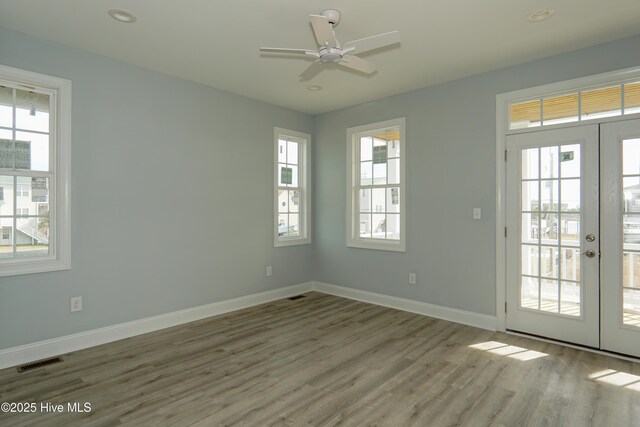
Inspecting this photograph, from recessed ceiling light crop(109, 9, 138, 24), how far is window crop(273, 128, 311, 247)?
2.55 meters

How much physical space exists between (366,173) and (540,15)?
2878 mm

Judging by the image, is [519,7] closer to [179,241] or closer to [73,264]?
[179,241]

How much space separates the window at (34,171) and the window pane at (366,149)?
3.67 metres

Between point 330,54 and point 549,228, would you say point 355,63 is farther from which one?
point 549,228

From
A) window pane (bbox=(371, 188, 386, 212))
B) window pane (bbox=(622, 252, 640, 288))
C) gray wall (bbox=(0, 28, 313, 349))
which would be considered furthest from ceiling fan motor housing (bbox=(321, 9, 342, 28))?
window pane (bbox=(622, 252, 640, 288))

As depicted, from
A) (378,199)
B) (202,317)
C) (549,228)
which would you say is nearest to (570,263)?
(549,228)

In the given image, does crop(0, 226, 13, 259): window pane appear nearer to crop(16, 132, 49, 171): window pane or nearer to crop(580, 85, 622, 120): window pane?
crop(16, 132, 49, 171): window pane

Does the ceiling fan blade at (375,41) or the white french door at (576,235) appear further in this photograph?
the white french door at (576,235)

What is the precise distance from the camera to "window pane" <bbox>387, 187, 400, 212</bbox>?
4.86 meters

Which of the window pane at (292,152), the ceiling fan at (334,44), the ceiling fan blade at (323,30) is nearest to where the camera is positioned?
the ceiling fan blade at (323,30)

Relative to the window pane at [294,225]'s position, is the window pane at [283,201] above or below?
above

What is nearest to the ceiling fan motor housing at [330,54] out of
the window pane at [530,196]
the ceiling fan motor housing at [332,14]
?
the ceiling fan motor housing at [332,14]

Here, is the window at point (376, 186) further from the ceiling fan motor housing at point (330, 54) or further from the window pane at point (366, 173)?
the ceiling fan motor housing at point (330, 54)

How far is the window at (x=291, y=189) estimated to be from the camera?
528cm
